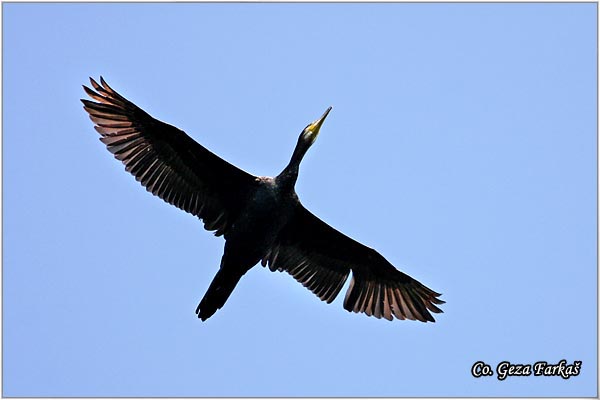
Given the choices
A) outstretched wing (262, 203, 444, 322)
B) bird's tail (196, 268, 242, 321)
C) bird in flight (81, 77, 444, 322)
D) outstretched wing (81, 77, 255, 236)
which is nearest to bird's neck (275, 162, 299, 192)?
bird in flight (81, 77, 444, 322)

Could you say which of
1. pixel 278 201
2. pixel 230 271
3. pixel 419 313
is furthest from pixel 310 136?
pixel 419 313

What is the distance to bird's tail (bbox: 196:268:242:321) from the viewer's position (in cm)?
1633

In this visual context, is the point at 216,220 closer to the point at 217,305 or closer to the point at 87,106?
the point at 217,305

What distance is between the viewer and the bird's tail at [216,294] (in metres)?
16.3

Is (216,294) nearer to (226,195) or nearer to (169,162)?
(226,195)

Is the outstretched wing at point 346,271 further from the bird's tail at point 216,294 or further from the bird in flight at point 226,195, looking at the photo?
the bird's tail at point 216,294

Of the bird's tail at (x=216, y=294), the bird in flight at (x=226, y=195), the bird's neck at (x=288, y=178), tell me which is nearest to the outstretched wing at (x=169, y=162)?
the bird in flight at (x=226, y=195)

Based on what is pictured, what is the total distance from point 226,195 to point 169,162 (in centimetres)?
97

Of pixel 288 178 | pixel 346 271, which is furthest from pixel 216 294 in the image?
pixel 346 271

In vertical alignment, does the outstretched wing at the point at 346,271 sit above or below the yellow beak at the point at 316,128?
below

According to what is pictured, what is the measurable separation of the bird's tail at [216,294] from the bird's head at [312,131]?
7.26ft

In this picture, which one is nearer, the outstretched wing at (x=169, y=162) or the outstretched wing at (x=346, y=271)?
the outstretched wing at (x=169, y=162)

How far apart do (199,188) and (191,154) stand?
22.6 inches

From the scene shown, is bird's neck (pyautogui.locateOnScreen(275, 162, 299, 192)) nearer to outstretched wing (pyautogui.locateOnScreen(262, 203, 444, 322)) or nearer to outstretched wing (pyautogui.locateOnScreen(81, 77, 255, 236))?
outstretched wing (pyautogui.locateOnScreen(81, 77, 255, 236))
